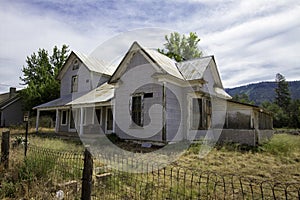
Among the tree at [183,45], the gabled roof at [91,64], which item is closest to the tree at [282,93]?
the tree at [183,45]

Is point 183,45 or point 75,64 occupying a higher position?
point 183,45

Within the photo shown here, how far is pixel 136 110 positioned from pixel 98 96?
17.1 feet

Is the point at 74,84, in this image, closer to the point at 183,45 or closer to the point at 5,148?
the point at 5,148

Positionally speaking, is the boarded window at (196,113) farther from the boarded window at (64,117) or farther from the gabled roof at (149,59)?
the boarded window at (64,117)

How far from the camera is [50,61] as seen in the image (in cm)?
3738

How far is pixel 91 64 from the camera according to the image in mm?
20484

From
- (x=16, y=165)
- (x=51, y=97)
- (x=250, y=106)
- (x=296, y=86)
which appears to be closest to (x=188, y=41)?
(x=51, y=97)

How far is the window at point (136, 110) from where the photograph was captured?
12023mm

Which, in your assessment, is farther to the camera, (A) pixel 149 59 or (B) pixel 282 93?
(B) pixel 282 93

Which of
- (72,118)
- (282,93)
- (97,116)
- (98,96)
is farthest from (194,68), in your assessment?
(282,93)

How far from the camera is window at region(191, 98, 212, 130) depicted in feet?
41.1

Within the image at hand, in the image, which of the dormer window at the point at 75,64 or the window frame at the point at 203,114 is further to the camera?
the dormer window at the point at 75,64

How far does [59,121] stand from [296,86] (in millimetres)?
141308

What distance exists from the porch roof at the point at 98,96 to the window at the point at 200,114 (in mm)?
5375
